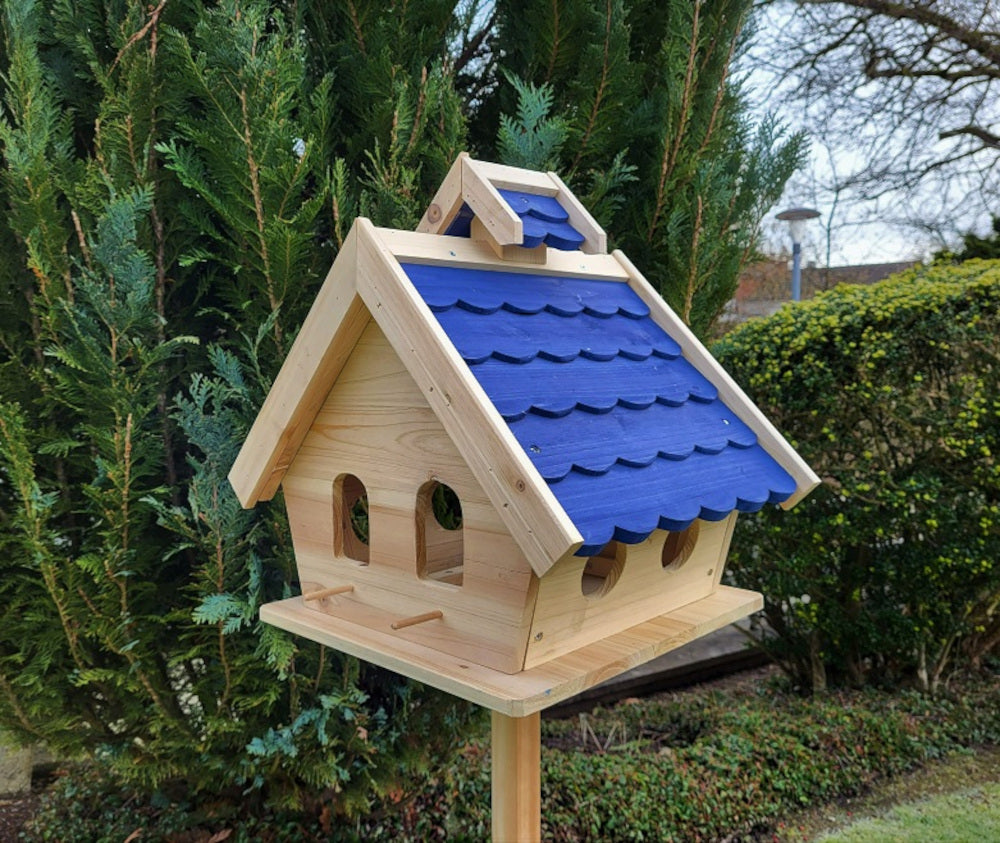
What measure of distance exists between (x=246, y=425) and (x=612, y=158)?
1.53 m

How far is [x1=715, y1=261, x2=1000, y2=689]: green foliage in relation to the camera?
3648mm

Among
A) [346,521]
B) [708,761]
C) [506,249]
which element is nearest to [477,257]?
[506,249]

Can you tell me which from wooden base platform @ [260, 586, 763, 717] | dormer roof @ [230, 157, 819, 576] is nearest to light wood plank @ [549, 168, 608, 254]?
dormer roof @ [230, 157, 819, 576]

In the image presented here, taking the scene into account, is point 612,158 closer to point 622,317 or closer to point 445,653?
point 622,317

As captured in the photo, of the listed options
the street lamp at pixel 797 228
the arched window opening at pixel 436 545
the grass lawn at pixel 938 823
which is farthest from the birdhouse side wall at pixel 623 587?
the street lamp at pixel 797 228

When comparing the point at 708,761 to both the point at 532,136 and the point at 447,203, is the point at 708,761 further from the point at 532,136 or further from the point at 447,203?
the point at 447,203

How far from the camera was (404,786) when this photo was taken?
9.00 ft

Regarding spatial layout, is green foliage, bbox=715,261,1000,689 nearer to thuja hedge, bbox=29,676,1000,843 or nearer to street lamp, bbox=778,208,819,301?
thuja hedge, bbox=29,676,1000,843

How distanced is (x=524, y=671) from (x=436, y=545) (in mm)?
614

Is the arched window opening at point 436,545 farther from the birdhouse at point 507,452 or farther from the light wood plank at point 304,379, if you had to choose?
the light wood plank at point 304,379

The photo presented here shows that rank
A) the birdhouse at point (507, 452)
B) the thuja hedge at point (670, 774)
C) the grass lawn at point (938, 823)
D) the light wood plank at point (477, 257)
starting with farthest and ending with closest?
the grass lawn at point (938, 823), the thuja hedge at point (670, 774), the light wood plank at point (477, 257), the birdhouse at point (507, 452)

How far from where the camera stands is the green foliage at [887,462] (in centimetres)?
365

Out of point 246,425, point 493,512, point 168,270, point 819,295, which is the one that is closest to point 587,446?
point 493,512

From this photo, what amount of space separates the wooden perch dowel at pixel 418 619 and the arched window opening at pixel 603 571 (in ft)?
0.88
